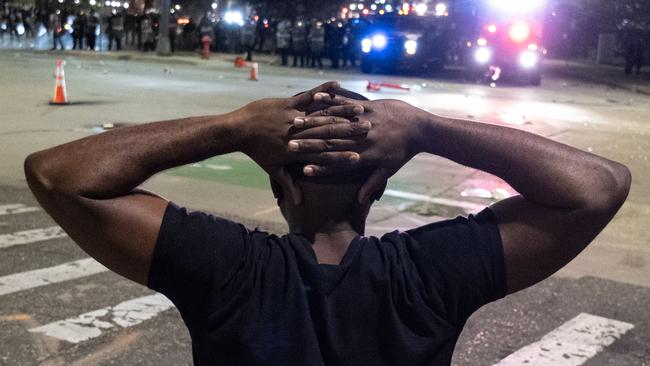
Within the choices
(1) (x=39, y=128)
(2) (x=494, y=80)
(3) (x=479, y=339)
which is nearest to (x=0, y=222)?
(3) (x=479, y=339)

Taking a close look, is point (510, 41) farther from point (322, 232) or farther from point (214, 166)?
point (322, 232)

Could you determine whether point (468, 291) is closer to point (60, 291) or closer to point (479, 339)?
point (479, 339)

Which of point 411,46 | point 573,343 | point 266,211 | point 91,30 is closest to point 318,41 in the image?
point 411,46

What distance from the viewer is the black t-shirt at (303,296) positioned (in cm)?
180

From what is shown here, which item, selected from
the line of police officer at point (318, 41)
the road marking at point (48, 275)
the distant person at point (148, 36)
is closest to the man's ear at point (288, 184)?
the road marking at point (48, 275)

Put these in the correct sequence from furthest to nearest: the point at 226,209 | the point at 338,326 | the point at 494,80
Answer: the point at 494,80 < the point at 226,209 < the point at 338,326

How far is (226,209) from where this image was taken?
7.85 meters

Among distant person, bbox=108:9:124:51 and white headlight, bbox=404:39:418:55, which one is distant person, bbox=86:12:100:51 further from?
white headlight, bbox=404:39:418:55

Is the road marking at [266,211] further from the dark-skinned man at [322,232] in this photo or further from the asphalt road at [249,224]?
the dark-skinned man at [322,232]

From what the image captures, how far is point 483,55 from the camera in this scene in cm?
2594

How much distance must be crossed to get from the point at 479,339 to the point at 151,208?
3254 mm

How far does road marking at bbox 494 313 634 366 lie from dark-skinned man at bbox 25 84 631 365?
105 inches

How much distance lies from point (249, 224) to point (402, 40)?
21196 mm

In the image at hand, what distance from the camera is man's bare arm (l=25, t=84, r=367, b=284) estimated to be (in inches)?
73.0
